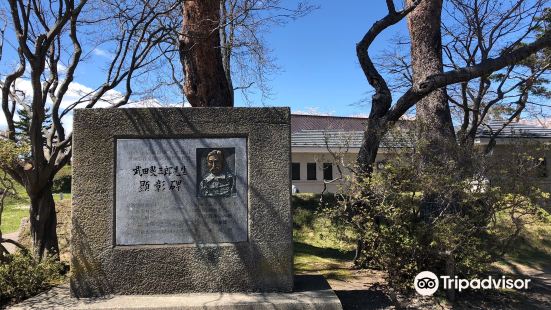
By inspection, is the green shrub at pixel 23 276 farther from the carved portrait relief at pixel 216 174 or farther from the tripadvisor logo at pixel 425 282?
the tripadvisor logo at pixel 425 282

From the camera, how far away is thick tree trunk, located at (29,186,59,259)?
22.6 ft

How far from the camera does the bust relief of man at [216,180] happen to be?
5.39 meters

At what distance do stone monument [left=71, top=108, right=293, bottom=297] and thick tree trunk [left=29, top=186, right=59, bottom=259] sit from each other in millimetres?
2092

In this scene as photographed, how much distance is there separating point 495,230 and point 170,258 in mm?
4004

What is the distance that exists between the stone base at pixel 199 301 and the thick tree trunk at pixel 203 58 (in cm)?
415

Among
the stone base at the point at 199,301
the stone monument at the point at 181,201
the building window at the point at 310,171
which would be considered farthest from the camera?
the building window at the point at 310,171

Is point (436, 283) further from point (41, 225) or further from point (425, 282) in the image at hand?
point (41, 225)

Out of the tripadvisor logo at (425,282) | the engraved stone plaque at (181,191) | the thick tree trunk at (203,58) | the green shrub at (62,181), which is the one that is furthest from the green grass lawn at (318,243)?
the green shrub at (62,181)

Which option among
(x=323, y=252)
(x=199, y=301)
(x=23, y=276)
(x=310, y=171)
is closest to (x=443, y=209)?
(x=199, y=301)

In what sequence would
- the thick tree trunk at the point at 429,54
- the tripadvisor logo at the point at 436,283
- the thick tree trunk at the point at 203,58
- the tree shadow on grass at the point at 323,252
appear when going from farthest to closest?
the tree shadow on grass at the point at 323,252 → the thick tree trunk at the point at 429,54 → the thick tree trunk at the point at 203,58 → the tripadvisor logo at the point at 436,283

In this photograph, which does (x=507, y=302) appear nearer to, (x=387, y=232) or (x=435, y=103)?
(x=387, y=232)

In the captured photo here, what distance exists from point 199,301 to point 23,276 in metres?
2.27

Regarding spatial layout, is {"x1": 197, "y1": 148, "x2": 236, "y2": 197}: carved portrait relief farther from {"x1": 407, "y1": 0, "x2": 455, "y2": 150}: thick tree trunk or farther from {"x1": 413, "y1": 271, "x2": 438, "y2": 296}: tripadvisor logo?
{"x1": 407, "y1": 0, "x2": 455, "y2": 150}: thick tree trunk

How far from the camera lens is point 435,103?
9.12 meters
